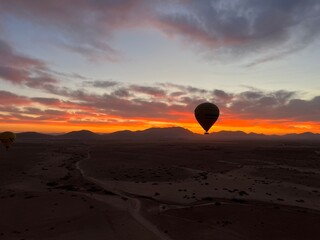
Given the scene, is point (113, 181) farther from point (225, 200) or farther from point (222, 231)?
point (222, 231)

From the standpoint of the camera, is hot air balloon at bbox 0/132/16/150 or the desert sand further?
hot air balloon at bbox 0/132/16/150

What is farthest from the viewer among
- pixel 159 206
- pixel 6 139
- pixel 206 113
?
pixel 6 139

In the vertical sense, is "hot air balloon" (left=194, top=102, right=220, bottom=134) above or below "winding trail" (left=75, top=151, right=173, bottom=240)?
above

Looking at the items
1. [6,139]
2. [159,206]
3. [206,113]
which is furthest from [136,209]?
[6,139]

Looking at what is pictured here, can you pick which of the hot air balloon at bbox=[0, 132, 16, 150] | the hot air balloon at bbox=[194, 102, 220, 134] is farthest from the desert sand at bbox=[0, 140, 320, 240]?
the hot air balloon at bbox=[0, 132, 16, 150]

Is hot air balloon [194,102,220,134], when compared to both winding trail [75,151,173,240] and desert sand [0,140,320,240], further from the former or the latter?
winding trail [75,151,173,240]

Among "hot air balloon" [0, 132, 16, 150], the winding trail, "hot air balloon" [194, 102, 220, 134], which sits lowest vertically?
the winding trail

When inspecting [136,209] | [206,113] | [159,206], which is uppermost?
[206,113]

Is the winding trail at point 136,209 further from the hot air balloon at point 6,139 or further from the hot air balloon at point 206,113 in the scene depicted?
the hot air balloon at point 6,139

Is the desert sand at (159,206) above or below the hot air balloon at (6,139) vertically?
below

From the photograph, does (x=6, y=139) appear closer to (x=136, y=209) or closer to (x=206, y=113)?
(x=206, y=113)

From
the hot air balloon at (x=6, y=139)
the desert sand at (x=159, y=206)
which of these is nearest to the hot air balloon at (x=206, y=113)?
the desert sand at (x=159, y=206)
